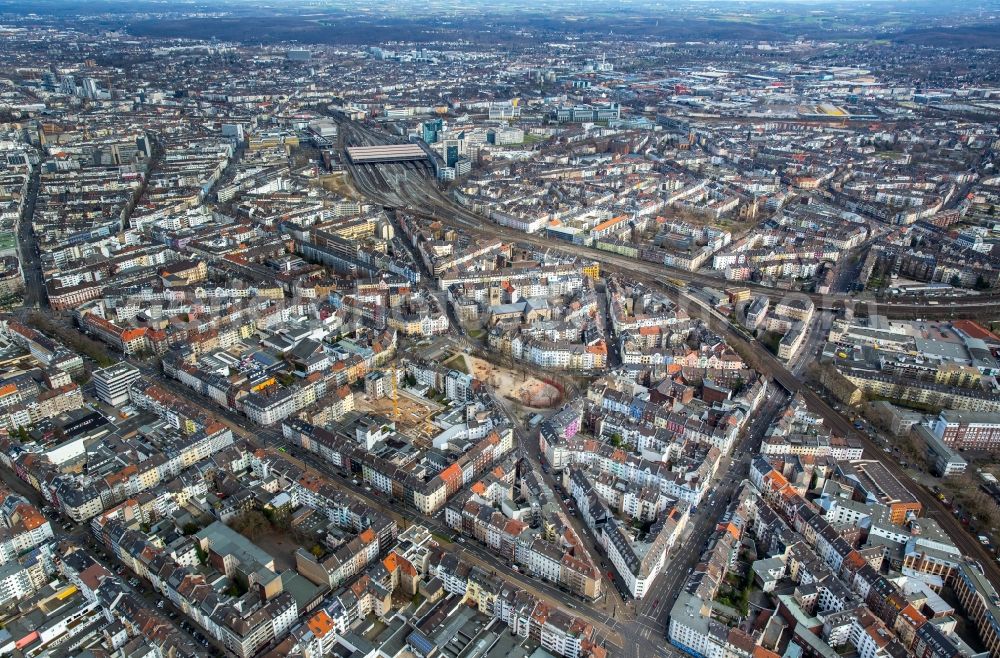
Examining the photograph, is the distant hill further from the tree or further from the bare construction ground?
the tree

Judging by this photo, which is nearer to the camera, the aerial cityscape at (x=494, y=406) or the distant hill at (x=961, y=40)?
the aerial cityscape at (x=494, y=406)

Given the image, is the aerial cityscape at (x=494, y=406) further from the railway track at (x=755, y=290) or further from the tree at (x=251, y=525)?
the railway track at (x=755, y=290)

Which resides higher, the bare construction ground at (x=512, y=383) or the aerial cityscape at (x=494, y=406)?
the aerial cityscape at (x=494, y=406)

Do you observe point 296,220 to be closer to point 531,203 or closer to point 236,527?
point 531,203

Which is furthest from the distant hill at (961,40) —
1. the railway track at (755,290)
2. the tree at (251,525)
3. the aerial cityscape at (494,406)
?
the tree at (251,525)

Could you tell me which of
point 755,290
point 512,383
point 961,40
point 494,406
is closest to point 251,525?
point 494,406

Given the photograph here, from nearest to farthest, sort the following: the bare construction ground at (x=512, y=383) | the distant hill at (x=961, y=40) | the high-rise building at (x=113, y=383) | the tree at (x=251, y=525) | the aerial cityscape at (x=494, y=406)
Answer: the aerial cityscape at (x=494, y=406) → the tree at (x=251, y=525) → the high-rise building at (x=113, y=383) → the bare construction ground at (x=512, y=383) → the distant hill at (x=961, y=40)

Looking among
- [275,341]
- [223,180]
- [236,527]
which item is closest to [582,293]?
[275,341]

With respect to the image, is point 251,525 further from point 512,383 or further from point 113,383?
point 512,383

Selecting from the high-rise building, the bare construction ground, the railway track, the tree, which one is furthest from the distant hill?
the tree
